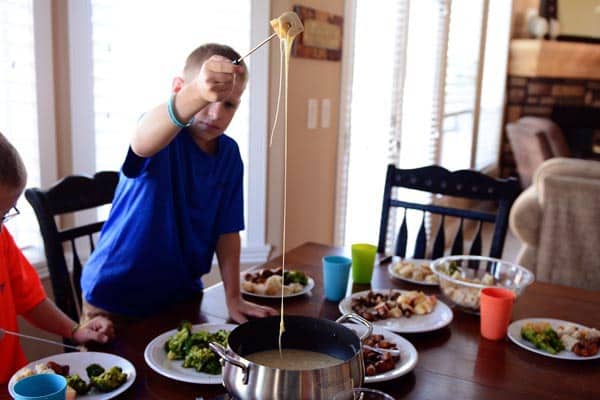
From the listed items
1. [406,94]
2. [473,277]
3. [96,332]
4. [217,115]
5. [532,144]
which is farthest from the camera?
[532,144]

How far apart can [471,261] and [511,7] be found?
17.5ft

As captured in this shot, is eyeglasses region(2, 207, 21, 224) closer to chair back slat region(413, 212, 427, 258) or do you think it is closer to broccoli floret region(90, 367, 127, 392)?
broccoli floret region(90, 367, 127, 392)

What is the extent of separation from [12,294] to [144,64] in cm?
114

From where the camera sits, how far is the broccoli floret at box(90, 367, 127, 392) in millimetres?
1035

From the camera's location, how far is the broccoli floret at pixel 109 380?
104cm

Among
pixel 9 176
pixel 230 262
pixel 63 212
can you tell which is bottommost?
pixel 230 262

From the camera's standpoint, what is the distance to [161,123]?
117 cm

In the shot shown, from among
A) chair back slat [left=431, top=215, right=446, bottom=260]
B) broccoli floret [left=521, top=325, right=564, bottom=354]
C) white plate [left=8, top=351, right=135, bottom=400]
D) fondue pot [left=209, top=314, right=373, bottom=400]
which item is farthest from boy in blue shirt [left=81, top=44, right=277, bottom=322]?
chair back slat [left=431, top=215, right=446, bottom=260]

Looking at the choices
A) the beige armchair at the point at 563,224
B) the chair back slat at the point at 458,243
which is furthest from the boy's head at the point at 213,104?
the beige armchair at the point at 563,224

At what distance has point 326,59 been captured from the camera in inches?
112

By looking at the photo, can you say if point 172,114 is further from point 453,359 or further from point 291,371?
point 453,359

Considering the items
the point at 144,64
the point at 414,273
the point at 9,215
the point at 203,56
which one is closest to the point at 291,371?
the point at 9,215

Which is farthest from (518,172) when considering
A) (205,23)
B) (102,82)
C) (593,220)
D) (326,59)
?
(102,82)

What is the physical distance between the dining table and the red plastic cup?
19mm
